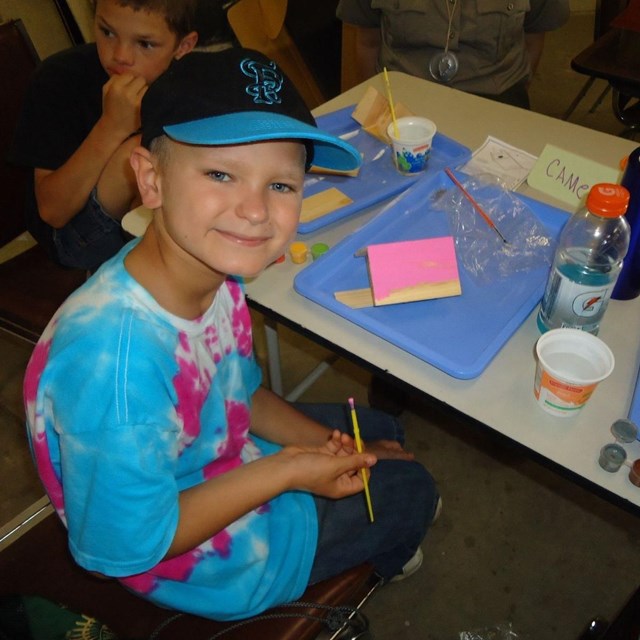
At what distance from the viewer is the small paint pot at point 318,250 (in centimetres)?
111

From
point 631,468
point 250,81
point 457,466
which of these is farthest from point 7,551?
point 457,466

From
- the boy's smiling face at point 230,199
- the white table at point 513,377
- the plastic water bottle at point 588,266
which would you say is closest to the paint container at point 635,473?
the white table at point 513,377

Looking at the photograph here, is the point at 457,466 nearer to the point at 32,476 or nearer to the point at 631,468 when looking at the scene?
the point at 631,468

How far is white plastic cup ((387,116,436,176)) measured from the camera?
1.24 meters

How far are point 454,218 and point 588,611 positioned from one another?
105 centimetres

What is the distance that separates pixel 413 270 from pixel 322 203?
288mm

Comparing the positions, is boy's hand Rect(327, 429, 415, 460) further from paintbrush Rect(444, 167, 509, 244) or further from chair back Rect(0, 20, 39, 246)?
chair back Rect(0, 20, 39, 246)

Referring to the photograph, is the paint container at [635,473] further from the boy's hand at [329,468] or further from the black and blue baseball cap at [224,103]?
the black and blue baseball cap at [224,103]

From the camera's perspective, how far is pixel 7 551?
3.13ft

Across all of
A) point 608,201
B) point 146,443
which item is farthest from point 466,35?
point 146,443

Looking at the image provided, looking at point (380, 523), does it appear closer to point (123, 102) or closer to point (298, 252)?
point (298, 252)

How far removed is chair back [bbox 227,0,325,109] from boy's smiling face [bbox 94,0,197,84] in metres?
1.13

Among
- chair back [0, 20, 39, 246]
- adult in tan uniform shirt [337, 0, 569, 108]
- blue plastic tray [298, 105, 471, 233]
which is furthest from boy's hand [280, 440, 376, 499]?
adult in tan uniform shirt [337, 0, 569, 108]

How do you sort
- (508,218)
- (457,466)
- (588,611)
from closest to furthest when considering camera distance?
(508,218)
(588,611)
(457,466)
